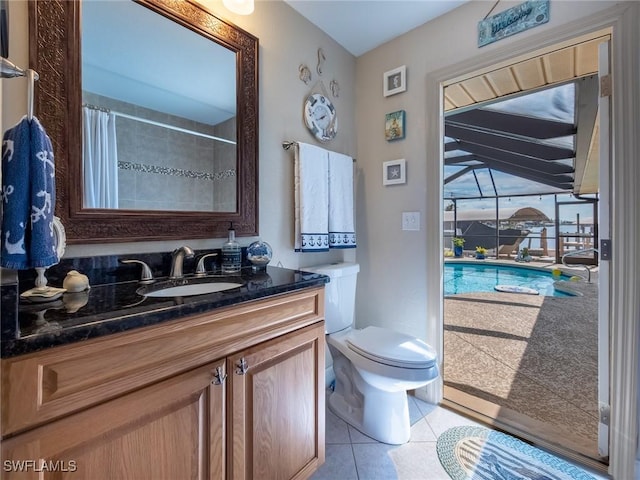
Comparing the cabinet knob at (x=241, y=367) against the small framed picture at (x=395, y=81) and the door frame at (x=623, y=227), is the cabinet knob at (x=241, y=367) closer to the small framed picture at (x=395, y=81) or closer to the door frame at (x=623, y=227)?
the door frame at (x=623, y=227)

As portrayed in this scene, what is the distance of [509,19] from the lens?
1505 mm

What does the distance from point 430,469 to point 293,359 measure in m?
0.86

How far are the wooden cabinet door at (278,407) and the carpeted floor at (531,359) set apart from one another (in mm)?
1317

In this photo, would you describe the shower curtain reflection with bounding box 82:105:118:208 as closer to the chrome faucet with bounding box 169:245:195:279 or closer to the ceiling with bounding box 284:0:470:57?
the chrome faucet with bounding box 169:245:195:279

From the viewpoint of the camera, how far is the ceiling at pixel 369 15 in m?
1.65

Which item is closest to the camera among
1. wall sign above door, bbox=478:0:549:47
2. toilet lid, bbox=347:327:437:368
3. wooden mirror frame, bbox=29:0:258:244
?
wooden mirror frame, bbox=29:0:258:244

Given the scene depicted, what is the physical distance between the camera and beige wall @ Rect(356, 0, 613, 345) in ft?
5.64

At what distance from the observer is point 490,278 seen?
6344 millimetres

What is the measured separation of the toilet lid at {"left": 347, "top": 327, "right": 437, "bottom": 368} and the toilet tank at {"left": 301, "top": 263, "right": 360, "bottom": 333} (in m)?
0.15

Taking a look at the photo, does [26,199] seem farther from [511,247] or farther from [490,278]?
[511,247]

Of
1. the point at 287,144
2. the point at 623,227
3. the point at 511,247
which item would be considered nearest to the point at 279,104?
the point at 287,144

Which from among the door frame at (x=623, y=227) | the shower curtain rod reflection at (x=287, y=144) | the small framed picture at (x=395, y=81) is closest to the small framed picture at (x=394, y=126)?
the small framed picture at (x=395, y=81)

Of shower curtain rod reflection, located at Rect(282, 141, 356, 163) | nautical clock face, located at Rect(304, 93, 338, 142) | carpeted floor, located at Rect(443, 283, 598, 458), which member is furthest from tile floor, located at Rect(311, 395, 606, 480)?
nautical clock face, located at Rect(304, 93, 338, 142)

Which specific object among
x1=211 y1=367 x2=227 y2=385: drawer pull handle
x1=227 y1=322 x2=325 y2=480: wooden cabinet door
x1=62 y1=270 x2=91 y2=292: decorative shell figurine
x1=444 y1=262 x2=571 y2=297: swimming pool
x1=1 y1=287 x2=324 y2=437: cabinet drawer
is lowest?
x1=444 y1=262 x2=571 y2=297: swimming pool
